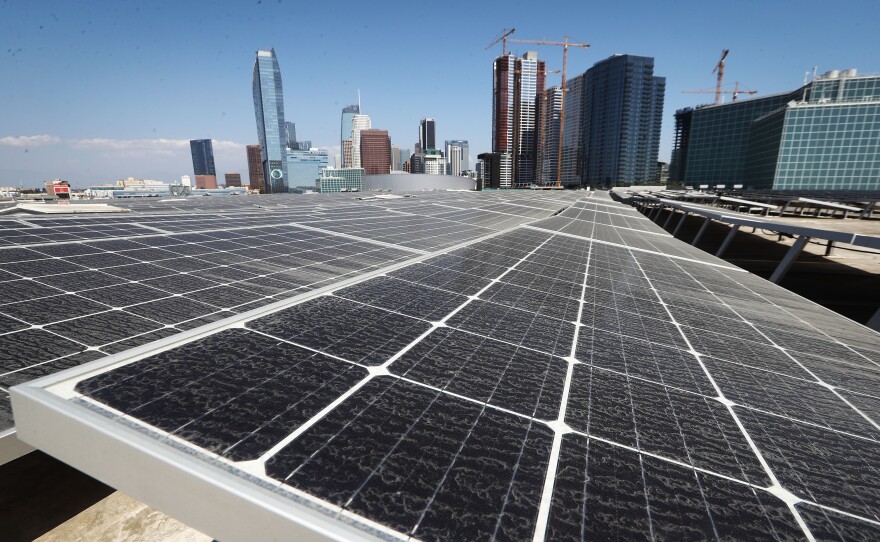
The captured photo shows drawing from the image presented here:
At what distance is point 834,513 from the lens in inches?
92.7

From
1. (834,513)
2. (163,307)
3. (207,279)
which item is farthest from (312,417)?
(207,279)

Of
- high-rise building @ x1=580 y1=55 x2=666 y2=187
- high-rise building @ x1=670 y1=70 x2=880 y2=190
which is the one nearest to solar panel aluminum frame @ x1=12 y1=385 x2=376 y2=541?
high-rise building @ x1=670 y1=70 x2=880 y2=190

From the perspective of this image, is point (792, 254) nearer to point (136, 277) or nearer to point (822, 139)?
point (136, 277)

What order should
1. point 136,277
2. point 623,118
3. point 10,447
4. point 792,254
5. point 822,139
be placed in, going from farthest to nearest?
point 623,118 < point 822,139 < point 792,254 < point 136,277 < point 10,447

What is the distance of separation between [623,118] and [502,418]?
717 feet

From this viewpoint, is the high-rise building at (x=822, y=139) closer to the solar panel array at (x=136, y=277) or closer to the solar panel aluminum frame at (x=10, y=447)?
the solar panel array at (x=136, y=277)

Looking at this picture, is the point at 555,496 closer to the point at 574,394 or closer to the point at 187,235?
the point at 574,394

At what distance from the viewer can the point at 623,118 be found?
611 feet

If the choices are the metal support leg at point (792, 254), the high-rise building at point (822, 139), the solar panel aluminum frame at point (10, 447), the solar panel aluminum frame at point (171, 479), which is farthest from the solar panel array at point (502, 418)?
the high-rise building at point (822, 139)

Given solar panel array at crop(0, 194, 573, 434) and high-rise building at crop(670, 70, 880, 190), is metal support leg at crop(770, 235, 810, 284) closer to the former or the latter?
solar panel array at crop(0, 194, 573, 434)

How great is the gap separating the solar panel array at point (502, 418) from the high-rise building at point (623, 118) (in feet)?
680

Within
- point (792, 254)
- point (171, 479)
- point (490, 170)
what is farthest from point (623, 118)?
point (171, 479)

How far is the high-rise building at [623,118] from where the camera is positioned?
18550 centimetres

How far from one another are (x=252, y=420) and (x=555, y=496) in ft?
6.32
